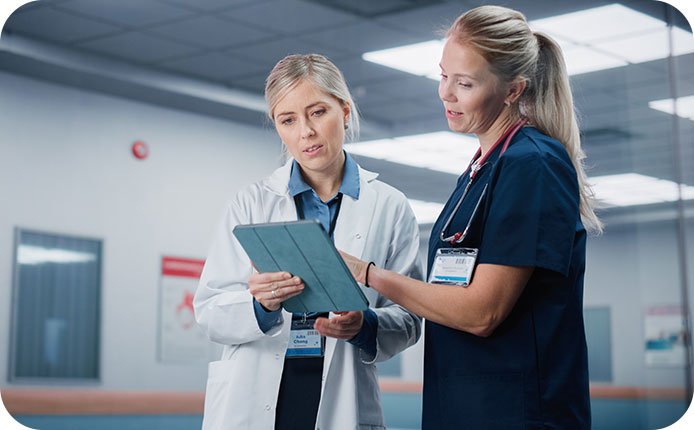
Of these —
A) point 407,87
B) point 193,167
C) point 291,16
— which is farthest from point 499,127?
point 193,167

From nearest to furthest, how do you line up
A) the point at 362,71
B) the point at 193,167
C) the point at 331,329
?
the point at 331,329 < the point at 362,71 < the point at 193,167

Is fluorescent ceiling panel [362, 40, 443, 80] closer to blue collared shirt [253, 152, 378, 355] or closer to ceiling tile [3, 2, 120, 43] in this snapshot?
ceiling tile [3, 2, 120, 43]

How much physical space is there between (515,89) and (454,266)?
1.32 feet

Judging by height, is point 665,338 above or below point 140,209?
below

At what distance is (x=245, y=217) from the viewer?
6.61 feet

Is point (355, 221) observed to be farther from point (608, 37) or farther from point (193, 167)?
point (193, 167)

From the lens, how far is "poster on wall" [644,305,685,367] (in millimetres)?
5238

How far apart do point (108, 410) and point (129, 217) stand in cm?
135

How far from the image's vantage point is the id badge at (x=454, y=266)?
1607 millimetres

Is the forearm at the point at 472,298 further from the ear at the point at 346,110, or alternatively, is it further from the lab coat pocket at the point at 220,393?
the ear at the point at 346,110

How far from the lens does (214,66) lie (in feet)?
20.2

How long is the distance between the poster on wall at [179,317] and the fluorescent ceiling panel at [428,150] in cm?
163

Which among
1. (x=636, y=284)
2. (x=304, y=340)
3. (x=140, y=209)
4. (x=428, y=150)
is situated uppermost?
(x=428, y=150)

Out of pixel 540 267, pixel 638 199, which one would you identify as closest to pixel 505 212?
pixel 540 267
